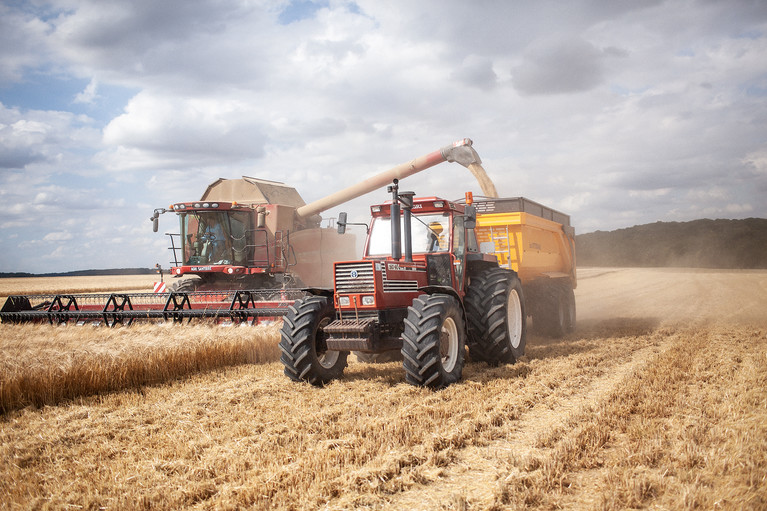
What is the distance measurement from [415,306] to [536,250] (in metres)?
4.73

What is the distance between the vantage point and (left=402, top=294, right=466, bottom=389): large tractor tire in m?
5.62

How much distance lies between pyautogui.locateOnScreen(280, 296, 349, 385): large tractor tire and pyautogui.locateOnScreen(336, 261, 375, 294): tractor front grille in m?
0.32

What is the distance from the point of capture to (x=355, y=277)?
6.21m

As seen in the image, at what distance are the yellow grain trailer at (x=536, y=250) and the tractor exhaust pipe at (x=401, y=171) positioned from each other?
212 centimetres

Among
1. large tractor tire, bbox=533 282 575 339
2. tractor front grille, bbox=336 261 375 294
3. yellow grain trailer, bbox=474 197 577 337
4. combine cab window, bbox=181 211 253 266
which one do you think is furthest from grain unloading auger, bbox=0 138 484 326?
tractor front grille, bbox=336 261 375 294

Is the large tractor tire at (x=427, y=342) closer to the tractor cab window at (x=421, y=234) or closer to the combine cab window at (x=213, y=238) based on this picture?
the tractor cab window at (x=421, y=234)

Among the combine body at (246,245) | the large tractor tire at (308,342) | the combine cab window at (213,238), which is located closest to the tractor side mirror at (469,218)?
the large tractor tire at (308,342)

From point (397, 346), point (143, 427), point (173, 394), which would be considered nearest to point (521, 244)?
point (397, 346)

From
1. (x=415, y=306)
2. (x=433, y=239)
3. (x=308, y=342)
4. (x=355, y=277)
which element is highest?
(x=433, y=239)

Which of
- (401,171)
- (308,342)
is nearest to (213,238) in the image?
(401,171)

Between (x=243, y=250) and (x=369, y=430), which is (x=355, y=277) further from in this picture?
(x=243, y=250)

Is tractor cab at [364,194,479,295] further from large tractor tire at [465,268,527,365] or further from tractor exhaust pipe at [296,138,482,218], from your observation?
tractor exhaust pipe at [296,138,482,218]

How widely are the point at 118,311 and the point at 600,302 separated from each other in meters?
14.4

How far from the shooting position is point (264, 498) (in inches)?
128
